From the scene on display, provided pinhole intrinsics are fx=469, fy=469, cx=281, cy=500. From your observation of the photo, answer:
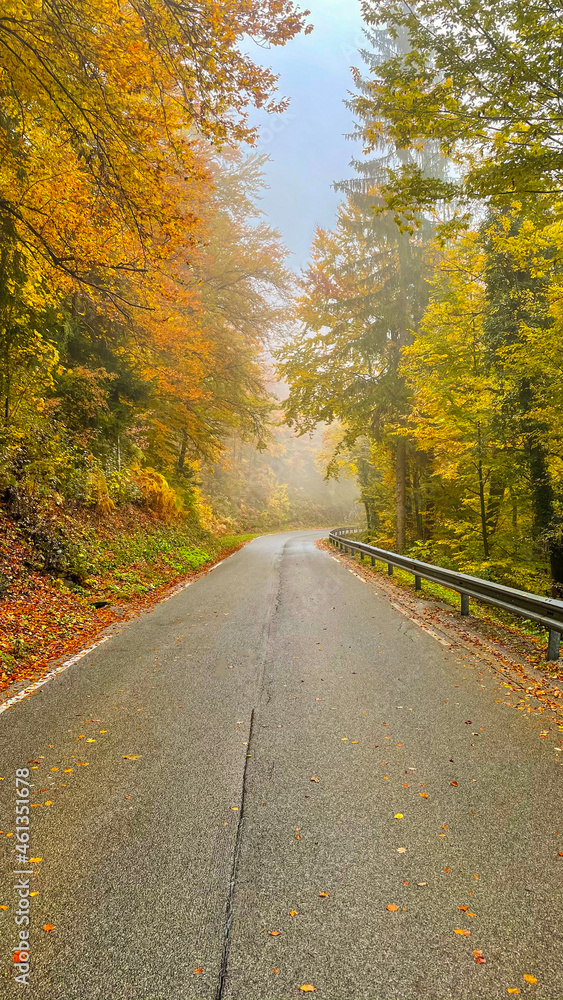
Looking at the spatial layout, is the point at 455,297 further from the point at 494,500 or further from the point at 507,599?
the point at 507,599

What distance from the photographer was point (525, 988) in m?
1.85

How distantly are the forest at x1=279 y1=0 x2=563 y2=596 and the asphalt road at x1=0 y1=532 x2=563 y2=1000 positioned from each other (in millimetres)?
5320

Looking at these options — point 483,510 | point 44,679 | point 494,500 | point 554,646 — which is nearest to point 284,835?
point 44,679

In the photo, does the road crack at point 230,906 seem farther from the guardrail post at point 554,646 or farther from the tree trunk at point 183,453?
the tree trunk at point 183,453

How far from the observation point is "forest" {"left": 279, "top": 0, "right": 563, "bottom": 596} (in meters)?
5.20

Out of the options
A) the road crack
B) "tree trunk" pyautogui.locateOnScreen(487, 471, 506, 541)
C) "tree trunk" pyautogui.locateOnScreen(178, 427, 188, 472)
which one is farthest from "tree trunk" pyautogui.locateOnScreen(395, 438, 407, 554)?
the road crack

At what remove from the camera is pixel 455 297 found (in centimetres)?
1179

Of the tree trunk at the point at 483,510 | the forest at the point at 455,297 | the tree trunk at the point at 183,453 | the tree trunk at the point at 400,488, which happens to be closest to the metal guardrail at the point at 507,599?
the forest at the point at 455,297

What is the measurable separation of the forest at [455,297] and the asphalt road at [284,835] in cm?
532

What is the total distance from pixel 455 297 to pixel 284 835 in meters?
12.3

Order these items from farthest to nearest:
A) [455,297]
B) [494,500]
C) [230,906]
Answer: [494,500], [455,297], [230,906]

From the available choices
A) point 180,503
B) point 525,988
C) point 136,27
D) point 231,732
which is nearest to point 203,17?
point 136,27

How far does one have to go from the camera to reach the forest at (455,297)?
520 cm

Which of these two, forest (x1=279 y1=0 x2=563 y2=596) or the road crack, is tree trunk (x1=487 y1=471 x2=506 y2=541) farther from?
the road crack
